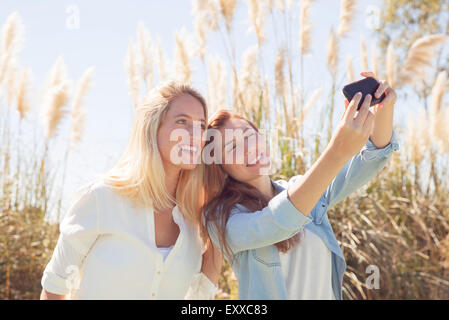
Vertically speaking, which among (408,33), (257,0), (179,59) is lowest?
(179,59)

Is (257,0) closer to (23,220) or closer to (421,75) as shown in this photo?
(421,75)

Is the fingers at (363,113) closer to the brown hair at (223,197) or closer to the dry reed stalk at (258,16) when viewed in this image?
the brown hair at (223,197)

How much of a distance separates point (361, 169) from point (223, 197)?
0.47 metres

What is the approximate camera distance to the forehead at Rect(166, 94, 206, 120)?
1712 millimetres

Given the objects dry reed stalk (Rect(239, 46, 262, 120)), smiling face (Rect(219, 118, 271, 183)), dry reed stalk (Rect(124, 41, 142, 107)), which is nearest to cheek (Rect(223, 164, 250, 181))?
smiling face (Rect(219, 118, 271, 183))

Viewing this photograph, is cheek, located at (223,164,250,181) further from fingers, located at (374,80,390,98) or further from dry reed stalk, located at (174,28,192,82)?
dry reed stalk, located at (174,28,192,82)

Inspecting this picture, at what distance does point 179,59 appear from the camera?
435 centimetres

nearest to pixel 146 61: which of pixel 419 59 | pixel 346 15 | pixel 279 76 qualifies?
pixel 279 76

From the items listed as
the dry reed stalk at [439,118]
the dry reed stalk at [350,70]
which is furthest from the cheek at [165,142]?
the dry reed stalk at [439,118]

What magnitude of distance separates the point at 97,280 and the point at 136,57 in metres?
3.66

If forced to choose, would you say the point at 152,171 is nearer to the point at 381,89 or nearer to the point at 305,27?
the point at 381,89

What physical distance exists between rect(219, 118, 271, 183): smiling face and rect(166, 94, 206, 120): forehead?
120 millimetres

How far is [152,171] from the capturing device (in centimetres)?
164
